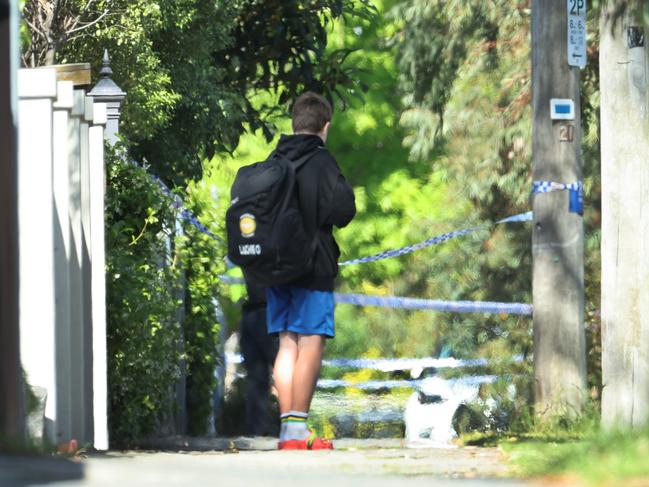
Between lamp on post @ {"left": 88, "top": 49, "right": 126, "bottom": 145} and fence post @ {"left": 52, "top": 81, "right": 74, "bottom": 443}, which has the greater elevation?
lamp on post @ {"left": 88, "top": 49, "right": 126, "bottom": 145}

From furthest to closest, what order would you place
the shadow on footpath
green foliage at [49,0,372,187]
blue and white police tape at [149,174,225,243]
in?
green foliage at [49,0,372,187] → blue and white police tape at [149,174,225,243] → the shadow on footpath

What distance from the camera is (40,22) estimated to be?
66.6 feet

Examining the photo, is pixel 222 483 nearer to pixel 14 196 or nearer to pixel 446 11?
pixel 14 196

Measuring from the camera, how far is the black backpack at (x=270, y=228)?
27.1 feet

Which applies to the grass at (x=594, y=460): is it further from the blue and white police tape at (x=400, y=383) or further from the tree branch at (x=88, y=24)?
the tree branch at (x=88, y=24)

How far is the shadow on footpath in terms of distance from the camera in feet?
17.0

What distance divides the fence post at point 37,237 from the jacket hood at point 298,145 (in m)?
1.66

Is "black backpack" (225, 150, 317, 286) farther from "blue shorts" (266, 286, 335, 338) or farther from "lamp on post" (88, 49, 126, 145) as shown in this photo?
"lamp on post" (88, 49, 126, 145)

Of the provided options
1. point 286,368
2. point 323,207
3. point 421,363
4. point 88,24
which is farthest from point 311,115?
point 421,363

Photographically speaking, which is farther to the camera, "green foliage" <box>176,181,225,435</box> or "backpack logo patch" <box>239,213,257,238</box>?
"green foliage" <box>176,181,225,435</box>

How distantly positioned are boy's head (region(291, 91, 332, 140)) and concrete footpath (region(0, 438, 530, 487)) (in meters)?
1.72

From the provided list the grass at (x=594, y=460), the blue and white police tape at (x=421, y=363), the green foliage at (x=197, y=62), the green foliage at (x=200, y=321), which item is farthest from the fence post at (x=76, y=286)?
the blue and white police tape at (x=421, y=363)

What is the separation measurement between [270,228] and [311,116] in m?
0.68

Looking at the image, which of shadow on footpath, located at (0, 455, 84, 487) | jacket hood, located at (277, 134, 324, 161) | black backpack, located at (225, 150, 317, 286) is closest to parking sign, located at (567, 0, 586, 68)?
jacket hood, located at (277, 134, 324, 161)
